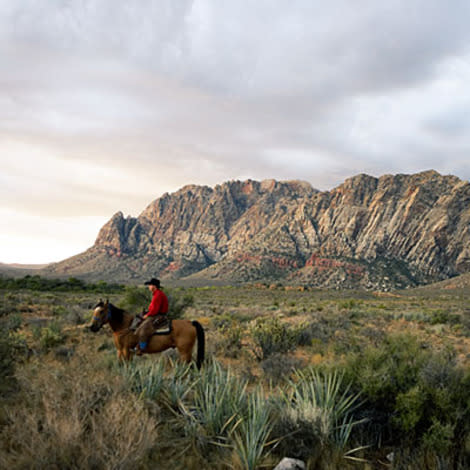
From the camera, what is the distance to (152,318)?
8273 millimetres

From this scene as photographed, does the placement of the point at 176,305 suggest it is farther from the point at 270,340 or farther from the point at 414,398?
the point at 414,398

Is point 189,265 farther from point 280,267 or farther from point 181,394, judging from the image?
point 181,394

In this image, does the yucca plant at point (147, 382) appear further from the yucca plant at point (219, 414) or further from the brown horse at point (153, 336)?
the brown horse at point (153, 336)

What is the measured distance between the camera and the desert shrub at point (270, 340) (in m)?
11.9

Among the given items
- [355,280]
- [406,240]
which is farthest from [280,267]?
[406,240]

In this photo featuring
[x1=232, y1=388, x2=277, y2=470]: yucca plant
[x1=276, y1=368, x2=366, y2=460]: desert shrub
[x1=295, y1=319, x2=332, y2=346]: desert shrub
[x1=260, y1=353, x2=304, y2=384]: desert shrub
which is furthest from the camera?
[x1=295, y1=319, x2=332, y2=346]: desert shrub

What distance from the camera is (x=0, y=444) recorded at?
3943 mm

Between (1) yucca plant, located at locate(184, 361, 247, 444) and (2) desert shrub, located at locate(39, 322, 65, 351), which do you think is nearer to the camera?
(1) yucca plant, located at locate(184, 361, 247, 444)

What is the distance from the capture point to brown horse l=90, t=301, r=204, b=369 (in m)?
8.19

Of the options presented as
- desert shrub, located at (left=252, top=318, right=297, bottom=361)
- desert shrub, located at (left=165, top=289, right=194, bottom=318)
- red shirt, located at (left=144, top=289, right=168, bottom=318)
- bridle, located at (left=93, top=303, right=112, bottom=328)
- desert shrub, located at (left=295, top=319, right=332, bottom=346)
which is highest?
red shirt, located at (left=144, top=289, right=168, bottom=318)

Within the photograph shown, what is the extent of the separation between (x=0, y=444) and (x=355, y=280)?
10757 cm

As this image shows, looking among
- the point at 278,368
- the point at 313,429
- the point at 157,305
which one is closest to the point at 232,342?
the point at 278,368

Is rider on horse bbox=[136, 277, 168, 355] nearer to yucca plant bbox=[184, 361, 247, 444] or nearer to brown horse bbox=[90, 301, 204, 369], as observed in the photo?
brown horse bbox=[90, 301, 204, 369]

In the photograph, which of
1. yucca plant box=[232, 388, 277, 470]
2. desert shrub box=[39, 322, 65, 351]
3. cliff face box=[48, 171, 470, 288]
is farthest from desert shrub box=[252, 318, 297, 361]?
cliff face box=[48, 171, 470, 288]
